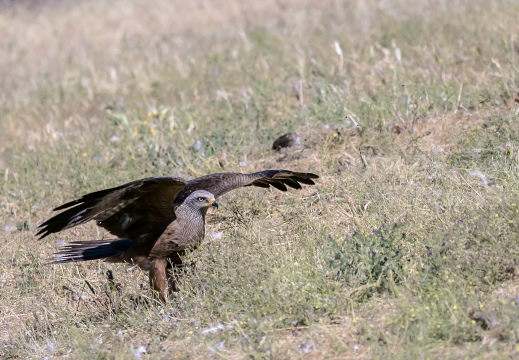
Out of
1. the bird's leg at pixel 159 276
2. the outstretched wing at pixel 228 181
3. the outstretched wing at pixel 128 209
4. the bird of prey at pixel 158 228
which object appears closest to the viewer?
the outstretched wing at pixel 128 209

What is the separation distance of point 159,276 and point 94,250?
54cm

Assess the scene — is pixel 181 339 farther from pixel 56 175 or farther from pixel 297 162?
pixel 56 175

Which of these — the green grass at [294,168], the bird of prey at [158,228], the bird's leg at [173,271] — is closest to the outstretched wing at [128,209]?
the bird of prey at [158,228]

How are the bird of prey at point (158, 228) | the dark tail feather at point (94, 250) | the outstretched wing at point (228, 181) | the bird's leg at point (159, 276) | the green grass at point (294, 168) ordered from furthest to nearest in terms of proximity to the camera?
the outstretched wing at point (228, 181), the dark tail feather at point (94, 250), the bird of prey at point (158, 228), the bird's leg at point (159, 276), the green grass at point (294, 168)

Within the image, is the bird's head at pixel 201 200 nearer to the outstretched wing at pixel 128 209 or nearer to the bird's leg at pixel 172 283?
the outstretched wing at pixel 128 209

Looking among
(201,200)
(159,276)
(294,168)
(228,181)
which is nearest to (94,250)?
(159,276)

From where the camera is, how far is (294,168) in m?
7.57

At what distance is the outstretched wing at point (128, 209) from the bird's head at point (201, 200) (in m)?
0.13

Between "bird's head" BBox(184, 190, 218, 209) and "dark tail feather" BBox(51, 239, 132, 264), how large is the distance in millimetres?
547

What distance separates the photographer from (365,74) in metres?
9.03

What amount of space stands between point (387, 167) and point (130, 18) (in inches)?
366

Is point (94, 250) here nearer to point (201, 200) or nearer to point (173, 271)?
point (173, 271)

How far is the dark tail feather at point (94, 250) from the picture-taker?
610 cm

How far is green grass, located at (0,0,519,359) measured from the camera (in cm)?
473
